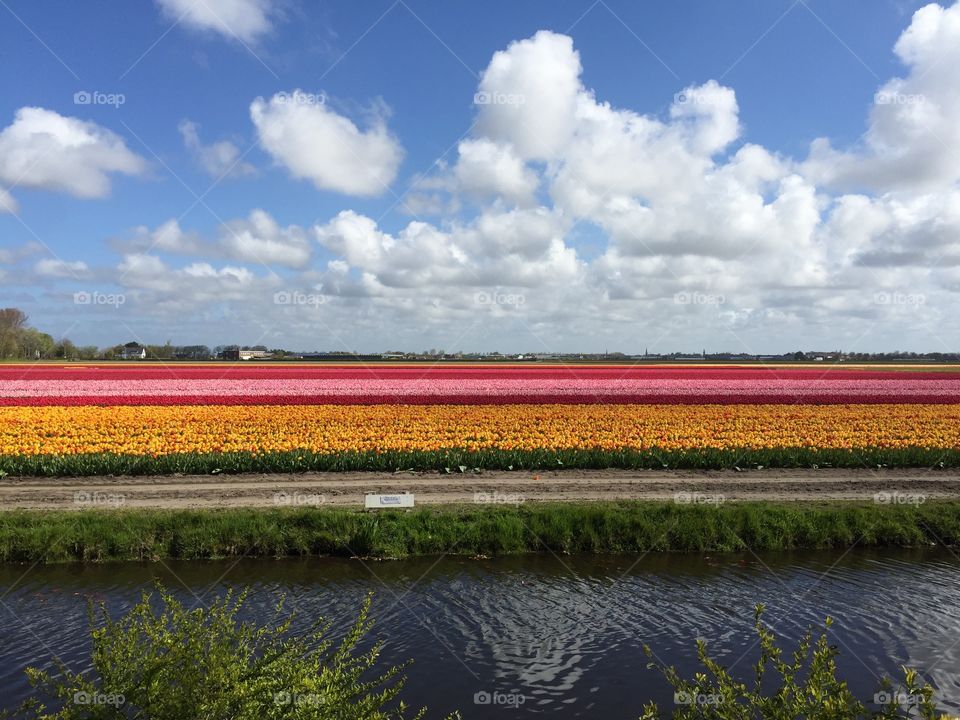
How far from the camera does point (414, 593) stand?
1184cm

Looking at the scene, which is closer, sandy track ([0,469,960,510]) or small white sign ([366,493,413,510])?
small white sign ([366,493,413,510])

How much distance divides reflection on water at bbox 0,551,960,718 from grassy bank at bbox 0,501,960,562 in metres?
0.45

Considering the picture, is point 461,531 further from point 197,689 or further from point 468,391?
point 468,391

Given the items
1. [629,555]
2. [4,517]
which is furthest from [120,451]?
[629,555]

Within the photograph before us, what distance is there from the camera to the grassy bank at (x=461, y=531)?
44.8 ft

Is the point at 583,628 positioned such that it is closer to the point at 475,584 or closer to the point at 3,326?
the point at 475,584

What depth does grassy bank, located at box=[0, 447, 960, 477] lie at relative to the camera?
19828 mm

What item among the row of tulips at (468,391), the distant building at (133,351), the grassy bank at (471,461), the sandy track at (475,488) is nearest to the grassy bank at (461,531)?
the sandy track at (475,488)

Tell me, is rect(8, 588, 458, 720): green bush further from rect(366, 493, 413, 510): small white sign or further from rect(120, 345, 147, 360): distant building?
rect(120, 345, 147, 360): distant building

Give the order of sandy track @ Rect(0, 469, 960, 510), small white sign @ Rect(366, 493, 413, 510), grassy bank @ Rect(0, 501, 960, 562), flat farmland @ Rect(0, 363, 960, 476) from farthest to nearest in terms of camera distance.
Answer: flat farmland @ Rect(0, 363, 960, 476) → sandy track @ Rect(0, 469, 960, 510) → small white sign @ Rect(366, 493, 413, 510) → grassy bank @ Rect(0, 501, 960, 562)

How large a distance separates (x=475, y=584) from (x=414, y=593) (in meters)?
1.24

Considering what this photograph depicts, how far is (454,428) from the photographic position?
25047 mm

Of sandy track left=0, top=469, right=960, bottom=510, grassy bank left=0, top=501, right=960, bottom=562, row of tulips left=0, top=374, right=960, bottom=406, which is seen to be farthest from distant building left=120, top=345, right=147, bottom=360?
grassy bank left=0, top=501, right=960, bottom=562

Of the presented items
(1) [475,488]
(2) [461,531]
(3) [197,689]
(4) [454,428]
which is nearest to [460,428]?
(4) [454,428]
